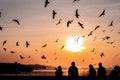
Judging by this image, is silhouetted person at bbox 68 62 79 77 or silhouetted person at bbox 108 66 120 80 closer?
silhouetted person at bbox 108 66 120 80

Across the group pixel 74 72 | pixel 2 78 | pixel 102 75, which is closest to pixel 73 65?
pixel 74 72

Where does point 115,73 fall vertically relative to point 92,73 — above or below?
below

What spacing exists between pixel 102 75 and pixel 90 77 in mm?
1725

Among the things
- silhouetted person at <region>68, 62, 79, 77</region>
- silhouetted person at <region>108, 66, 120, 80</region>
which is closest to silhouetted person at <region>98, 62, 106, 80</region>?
silhouetted person at <region>68, 62, 79, 77</region>

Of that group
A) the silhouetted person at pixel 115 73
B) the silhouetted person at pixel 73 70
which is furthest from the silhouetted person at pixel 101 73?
the silhouetted person at pixel 115 73

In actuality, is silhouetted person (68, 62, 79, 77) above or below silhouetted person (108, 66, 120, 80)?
above

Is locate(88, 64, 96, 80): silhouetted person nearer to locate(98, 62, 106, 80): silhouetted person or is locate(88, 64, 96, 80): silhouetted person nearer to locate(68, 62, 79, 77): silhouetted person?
locate(98, 62, 106, 80): silhouetted person

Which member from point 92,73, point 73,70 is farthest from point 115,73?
point 92,73

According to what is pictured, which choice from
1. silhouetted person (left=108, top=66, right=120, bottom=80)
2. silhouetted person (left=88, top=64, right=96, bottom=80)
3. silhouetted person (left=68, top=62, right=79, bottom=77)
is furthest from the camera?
silhouetted person (left=88, top=64, right=96, bottom=80)

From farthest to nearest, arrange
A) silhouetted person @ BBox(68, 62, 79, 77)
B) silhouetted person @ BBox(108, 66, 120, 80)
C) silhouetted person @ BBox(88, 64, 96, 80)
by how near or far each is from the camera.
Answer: silhouetted person @ BBox(88, 64, 96, 80)
silhouetted person @ BBox(68, 62, 79, 77)
silhouetted person @ BBox(108, 66, 120, 80)

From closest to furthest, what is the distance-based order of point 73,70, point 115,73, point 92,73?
point 115,73 < point 73,70 < point 92,73

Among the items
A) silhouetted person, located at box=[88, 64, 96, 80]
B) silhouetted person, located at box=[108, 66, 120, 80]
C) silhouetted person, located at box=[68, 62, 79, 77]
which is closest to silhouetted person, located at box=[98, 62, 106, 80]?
silhouetted person, located at box=[88, 64, 96, 80]

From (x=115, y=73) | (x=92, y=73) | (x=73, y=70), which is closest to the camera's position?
(x=115, y=73)

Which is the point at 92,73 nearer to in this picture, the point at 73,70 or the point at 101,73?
the point at 101,73
